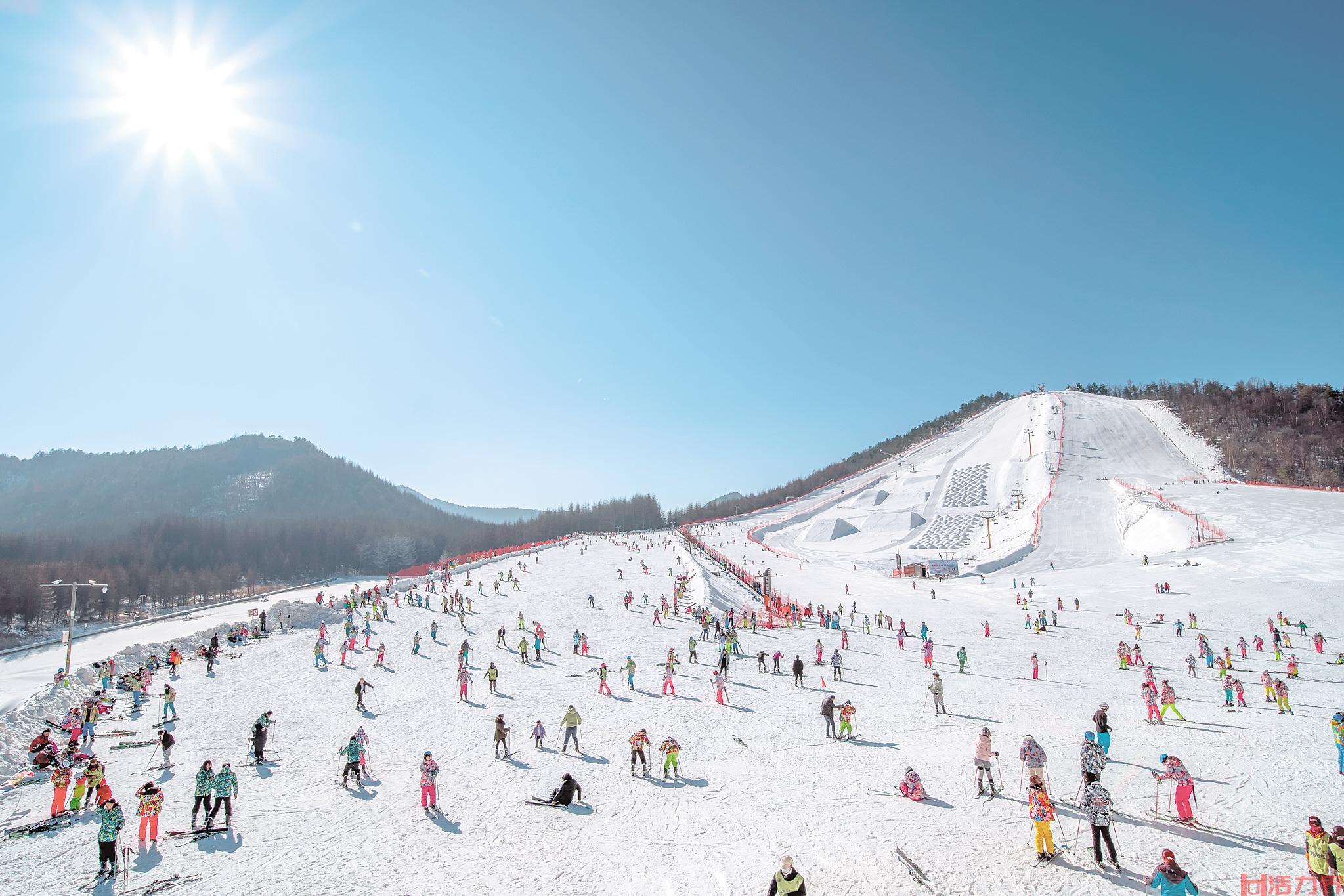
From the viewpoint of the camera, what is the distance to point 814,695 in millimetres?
18609

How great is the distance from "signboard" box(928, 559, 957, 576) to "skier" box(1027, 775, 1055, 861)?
146 ft

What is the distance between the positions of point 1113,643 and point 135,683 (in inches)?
1430

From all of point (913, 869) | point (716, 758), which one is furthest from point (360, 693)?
point (913, 869)

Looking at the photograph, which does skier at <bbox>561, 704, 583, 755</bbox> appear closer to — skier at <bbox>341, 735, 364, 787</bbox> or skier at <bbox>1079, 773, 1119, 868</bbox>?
skier at <bbox>341, 735, 364, 787</bbox>

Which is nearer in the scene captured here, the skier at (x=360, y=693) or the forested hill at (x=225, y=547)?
the skier at (x=360, y=693)

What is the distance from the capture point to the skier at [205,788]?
10336 millimetres

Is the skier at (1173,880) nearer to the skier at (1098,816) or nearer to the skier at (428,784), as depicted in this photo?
the skier at (1098,816)

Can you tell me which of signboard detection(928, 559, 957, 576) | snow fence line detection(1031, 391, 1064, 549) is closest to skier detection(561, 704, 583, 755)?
signboard detection(928, 559, 957, 576)

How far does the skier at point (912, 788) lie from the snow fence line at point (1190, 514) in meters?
45.8

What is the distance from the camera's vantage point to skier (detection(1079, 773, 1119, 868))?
8008 millimetres

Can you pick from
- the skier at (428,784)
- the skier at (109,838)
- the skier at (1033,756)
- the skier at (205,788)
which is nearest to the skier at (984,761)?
the skier at (1033,756)

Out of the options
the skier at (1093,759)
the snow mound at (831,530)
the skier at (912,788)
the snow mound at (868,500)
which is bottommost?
the skier at (912,788)

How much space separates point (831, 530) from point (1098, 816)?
70733 mm

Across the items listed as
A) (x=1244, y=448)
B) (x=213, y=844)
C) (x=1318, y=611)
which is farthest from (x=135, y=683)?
(x=1244, y=448)
